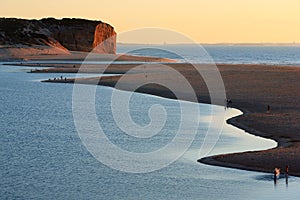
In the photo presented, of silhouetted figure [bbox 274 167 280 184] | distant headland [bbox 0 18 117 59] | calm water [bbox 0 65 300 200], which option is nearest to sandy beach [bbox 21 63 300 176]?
silhouetted figure [bbox 274 167 280 184]

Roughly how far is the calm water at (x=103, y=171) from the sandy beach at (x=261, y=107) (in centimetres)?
121

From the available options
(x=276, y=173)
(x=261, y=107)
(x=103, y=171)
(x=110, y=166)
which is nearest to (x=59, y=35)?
(x=261, y=107)

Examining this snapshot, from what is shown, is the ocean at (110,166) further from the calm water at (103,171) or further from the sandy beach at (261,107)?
the sandy beach at (261,107)

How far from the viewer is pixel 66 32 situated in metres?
168

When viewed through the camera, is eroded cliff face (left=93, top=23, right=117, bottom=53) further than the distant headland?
Yes

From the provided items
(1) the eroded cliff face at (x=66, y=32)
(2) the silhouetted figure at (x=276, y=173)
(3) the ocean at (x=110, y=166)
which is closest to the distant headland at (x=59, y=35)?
(1) the eroded cliff face at (x=66, y=32)

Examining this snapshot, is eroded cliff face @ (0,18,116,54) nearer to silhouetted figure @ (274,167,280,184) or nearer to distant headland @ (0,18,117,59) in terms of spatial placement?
distant headland @ (0,18,117,59)

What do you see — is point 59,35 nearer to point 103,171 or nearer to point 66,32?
point 66,32

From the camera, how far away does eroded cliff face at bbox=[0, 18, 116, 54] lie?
522ft

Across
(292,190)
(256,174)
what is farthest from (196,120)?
(292,190)

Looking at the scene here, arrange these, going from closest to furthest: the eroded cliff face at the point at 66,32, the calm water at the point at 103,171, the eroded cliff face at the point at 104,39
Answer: the calm water at the point at 103,171
the eroded cliff face at the point at 66,32
the eroded cliff face at the point at 104,39

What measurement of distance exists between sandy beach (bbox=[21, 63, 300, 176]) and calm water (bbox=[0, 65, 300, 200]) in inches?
47.5

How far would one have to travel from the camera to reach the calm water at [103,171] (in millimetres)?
25797

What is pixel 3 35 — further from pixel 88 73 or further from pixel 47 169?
pixel 47 169
